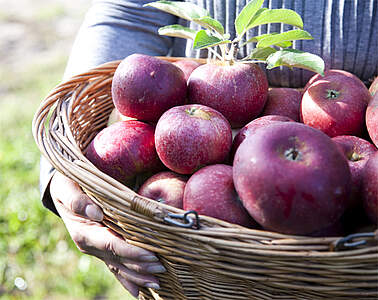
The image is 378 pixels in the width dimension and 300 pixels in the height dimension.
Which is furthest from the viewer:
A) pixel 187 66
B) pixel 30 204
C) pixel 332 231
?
pixel 30 204

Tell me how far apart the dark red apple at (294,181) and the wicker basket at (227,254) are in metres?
0.04

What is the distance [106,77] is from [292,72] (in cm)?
62

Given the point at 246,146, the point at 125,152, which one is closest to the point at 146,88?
the point at 125,152

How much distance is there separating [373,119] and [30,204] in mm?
1789

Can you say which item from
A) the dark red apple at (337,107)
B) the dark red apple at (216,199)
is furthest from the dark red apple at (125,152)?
the dark red apple at (337,107)

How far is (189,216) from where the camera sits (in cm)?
80

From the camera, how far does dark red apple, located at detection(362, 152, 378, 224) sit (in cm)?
82

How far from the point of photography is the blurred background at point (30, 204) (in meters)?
1.85

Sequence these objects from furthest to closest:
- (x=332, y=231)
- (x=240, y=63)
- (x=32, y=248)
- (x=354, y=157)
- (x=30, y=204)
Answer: (x=30, y=204) < (x=32, y=248) < (x=240, y=63) < (x=354, y=157) < (x=332, y=231)

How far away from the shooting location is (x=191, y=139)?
99cm

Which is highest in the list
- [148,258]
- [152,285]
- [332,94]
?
[332,94]

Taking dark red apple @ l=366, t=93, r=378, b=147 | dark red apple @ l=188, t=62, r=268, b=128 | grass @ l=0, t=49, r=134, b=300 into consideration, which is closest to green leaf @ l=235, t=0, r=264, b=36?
dark red apple @ l=188, t=62, r=268, b=128

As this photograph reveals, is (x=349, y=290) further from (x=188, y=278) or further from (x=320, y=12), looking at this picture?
(x=320, y=12)

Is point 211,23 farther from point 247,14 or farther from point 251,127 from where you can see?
point 251,127
